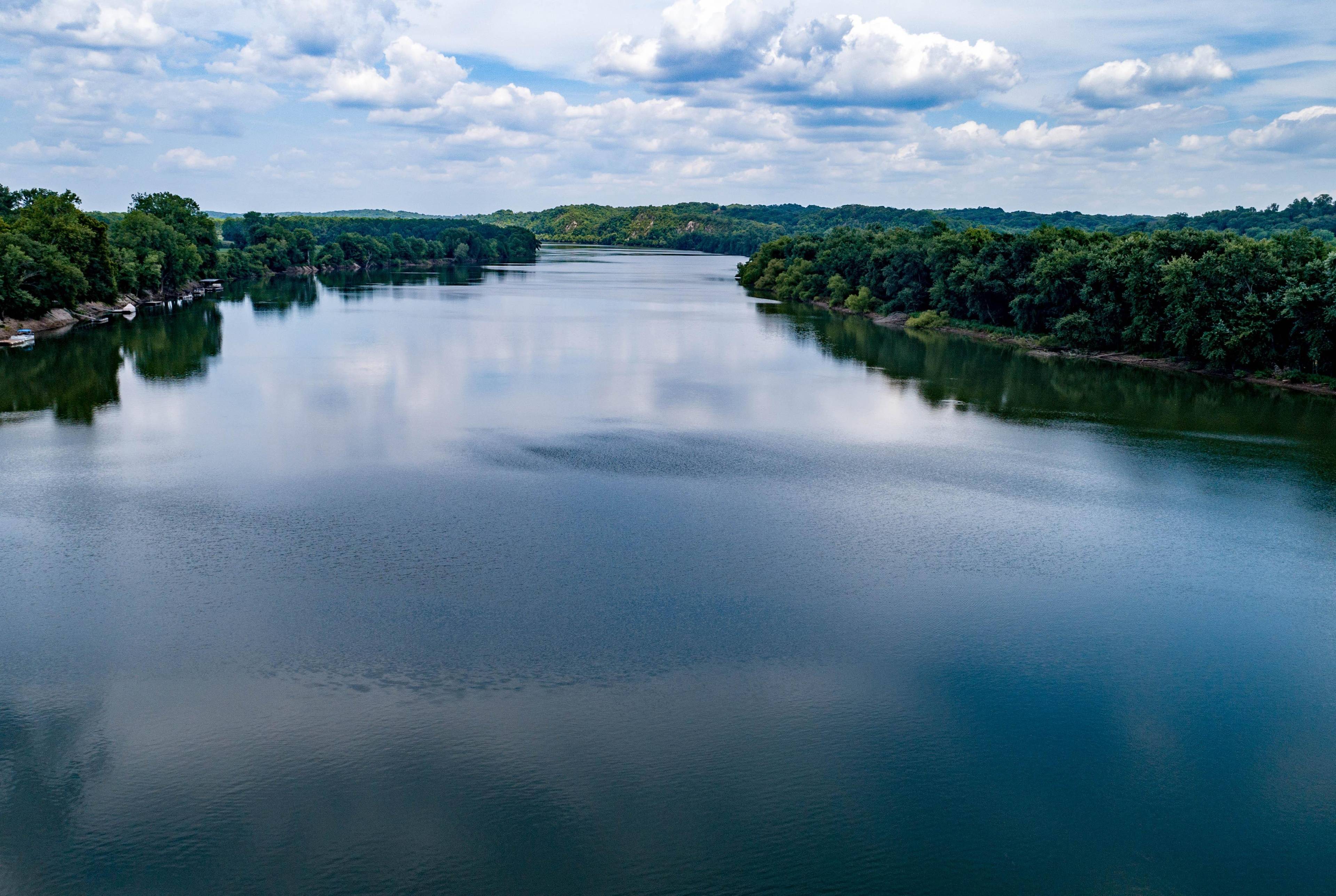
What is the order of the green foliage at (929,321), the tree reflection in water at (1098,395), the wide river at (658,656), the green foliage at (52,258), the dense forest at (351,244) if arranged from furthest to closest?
the dense forest at (351,244), the green foliage at (929,321), the green foliage at (52,258), the tree reflection in water at (1098,395), the wide river at (658,656)

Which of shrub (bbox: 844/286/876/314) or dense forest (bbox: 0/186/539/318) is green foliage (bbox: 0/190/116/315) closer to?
dense forest (bbox: 0/186/539/318)

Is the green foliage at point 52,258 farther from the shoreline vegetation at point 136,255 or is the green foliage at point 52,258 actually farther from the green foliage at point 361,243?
the green foliage at point 361,243

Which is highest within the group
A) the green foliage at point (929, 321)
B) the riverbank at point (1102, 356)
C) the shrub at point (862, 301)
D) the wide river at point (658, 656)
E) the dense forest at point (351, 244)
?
the dense forest at point (351, 244)

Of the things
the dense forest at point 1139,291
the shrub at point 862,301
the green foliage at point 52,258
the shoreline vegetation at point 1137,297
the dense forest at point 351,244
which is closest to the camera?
the shoreline vegetation at point 1137,297

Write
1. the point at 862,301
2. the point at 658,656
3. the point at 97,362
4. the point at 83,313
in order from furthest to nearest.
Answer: the point at 862,301 → the point at 83,313 → the point at 97,362 → the point at 658,656

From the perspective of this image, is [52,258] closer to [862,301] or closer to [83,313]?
[83,313]

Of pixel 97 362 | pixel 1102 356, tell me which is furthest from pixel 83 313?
pixel 1102 356

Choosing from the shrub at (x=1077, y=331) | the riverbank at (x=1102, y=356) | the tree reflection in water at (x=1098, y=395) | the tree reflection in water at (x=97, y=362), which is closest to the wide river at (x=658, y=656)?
the tree reflection in water at (x=1098, y=395)
